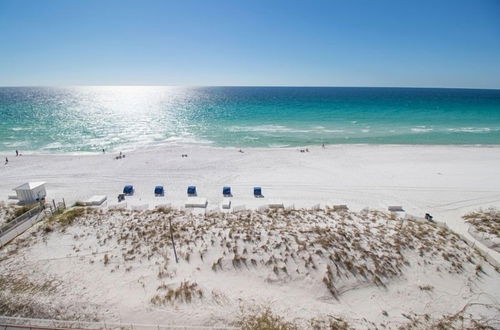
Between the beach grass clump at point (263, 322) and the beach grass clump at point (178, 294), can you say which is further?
the beach grass clump at point (178, 294)

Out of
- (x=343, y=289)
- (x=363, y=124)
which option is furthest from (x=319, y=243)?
(x=363, y=124)

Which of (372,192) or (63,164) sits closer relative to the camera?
(372,192)

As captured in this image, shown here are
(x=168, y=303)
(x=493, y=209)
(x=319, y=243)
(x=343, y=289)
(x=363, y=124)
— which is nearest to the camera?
(x=168, y=303)

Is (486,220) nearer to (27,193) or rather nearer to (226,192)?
(226,192)

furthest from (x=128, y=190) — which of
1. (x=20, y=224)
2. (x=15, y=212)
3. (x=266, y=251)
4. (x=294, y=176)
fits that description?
(x=294, y=176)

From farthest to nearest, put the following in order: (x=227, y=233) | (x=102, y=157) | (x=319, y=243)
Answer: (x=102, y=157) < (x=227, y=233) < (x=319, y=243)

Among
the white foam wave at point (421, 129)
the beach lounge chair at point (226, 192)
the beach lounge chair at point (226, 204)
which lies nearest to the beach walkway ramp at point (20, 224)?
the beach lounge chair at point (226, 204)

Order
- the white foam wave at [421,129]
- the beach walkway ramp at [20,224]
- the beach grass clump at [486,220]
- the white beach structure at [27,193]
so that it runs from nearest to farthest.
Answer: the beach walkway ramp at [20,224] → the beach grass clump at [486,220] → the white beach structure at [27,193] → the white foam wave at [421,129]

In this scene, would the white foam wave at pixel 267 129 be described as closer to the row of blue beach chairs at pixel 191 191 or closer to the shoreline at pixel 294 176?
the shoreline at pixel 294 176

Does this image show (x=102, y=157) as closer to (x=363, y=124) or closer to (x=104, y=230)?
(x=104, y=230)
